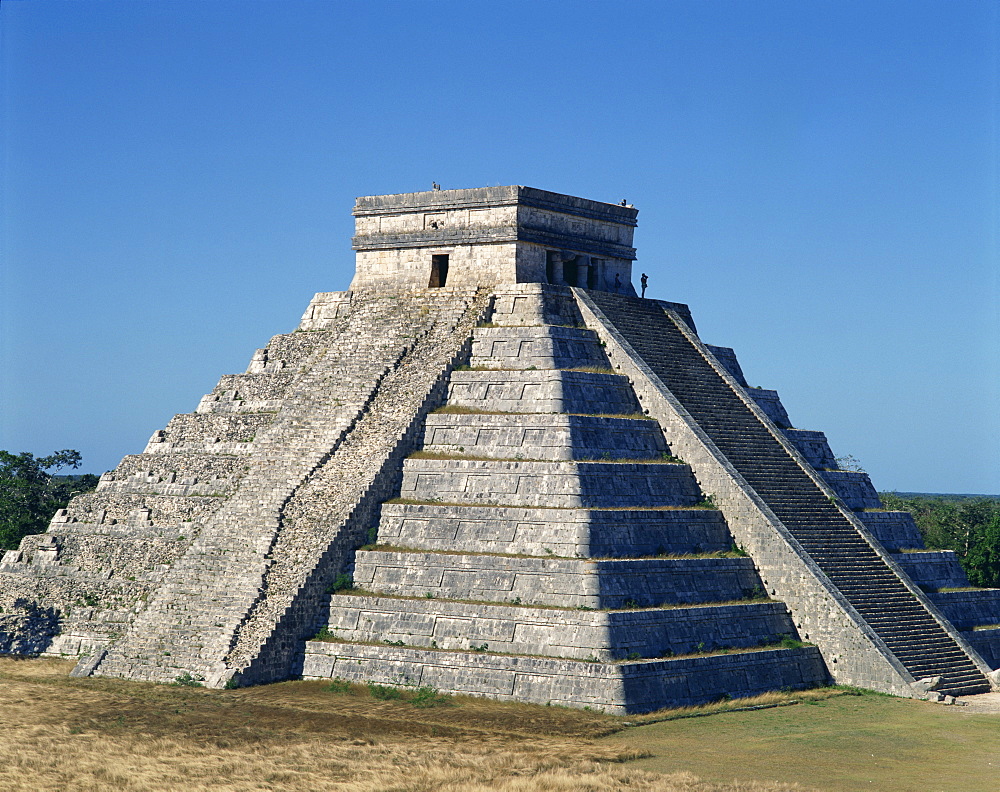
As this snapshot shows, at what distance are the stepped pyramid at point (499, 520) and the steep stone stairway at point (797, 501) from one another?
111 mm

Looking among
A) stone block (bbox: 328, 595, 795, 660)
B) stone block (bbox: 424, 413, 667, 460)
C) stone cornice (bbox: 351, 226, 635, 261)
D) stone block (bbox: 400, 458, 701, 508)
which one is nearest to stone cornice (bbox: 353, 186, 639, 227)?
stone cornice (bbox: 351, 226, 635, 261)

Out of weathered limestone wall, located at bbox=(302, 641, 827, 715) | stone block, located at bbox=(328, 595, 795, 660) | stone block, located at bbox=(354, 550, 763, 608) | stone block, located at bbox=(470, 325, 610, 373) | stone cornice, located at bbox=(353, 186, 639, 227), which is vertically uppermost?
stone cornice, located at bbox=(353, 186, 639, 227)

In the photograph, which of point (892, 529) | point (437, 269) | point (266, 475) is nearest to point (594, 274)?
point (437, 269)

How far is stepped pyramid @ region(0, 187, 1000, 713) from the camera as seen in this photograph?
38.6 meters

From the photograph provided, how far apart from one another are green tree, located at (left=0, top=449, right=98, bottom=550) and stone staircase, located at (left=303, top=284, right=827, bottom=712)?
22.1 meters

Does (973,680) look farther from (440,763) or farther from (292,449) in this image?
(292,449)

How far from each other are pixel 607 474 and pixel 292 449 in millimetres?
10392

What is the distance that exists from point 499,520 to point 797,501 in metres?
9.43

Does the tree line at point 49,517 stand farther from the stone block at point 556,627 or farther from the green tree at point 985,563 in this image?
the stone block at point 556,627

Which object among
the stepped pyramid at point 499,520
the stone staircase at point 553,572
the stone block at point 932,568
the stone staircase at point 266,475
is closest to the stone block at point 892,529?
the stepped pyramid at point 499,520

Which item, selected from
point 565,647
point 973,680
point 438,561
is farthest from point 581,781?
point 973,680

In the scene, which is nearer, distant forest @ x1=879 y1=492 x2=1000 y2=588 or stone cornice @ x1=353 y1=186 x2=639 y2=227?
stone cornice @ x1=353 y1=186 x2=639 y2=227

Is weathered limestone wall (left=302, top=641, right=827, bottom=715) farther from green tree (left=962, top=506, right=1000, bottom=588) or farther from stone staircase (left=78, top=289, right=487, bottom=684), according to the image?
green tree (left=962, top=506, right=1000, bottom=588)

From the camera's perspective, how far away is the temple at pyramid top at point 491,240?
48688 millimetres
